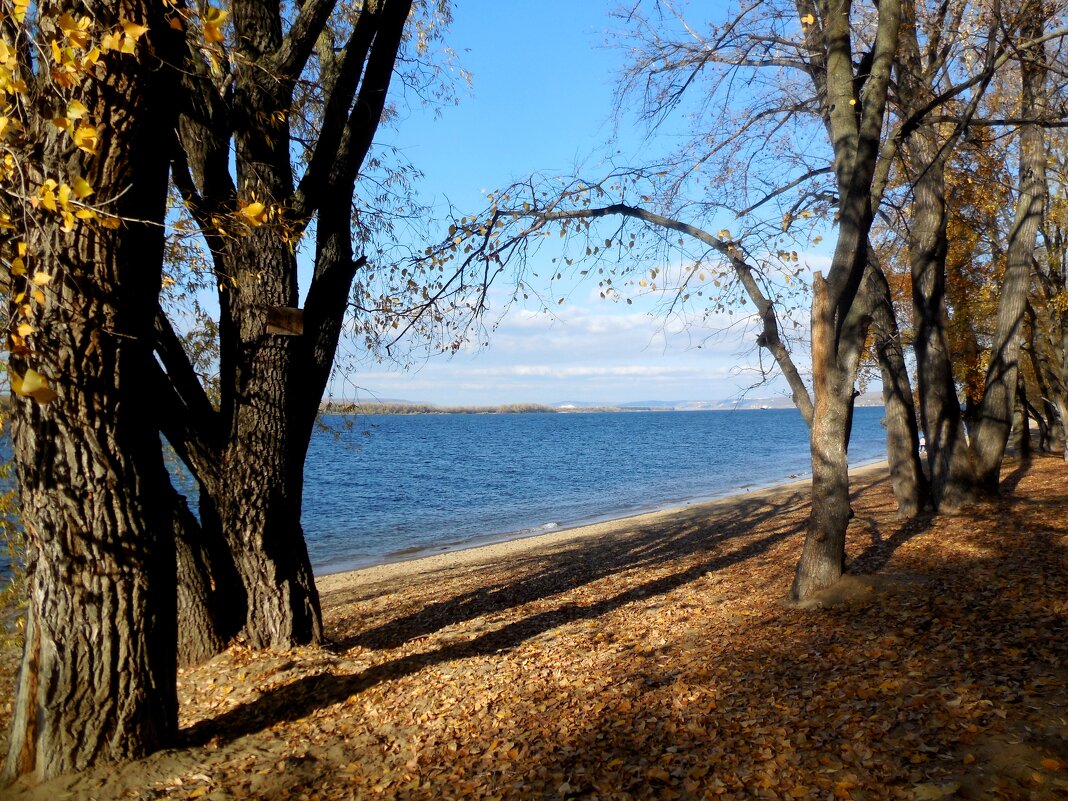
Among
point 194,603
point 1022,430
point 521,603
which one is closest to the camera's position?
point 194,603

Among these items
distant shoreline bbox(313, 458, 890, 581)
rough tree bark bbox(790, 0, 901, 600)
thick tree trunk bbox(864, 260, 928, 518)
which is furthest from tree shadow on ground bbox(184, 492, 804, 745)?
distant shoreline bbox(313, 458, 890, 581)

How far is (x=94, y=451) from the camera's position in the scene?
4.17 metres

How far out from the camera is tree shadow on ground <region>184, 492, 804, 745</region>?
18.0 ft

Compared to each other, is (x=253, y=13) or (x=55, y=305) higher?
(x=253, y=13)

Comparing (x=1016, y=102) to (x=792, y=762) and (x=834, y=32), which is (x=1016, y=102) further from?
(x=792, y=762)

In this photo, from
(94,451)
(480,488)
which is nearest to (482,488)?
(480,488)

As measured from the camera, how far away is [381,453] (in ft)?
213

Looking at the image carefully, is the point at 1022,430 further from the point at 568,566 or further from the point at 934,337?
the point at 568,566

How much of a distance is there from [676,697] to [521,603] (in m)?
3.80

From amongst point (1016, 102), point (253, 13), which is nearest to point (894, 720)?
point (253, 13)

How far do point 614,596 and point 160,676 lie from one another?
212 inches

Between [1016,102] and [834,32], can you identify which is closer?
[834,32]

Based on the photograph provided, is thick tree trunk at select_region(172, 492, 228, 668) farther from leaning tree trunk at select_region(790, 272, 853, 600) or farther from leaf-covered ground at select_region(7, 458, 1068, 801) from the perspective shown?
leaning tree trunk at select_region(790, 272, 853, 600)

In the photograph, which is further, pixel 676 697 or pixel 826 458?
pixel 826 458
